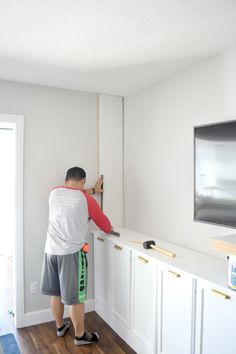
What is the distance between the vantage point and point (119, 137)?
352 cm

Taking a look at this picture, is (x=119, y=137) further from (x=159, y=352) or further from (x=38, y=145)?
(x=159, y=352)

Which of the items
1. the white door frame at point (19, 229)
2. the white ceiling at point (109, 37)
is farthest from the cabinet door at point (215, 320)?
the white door frame at point (19, 229)

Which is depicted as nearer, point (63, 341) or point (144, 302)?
point (144, 302)

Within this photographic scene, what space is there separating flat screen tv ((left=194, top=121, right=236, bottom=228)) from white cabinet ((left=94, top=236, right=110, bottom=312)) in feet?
3.93

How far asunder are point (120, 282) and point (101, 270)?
0.43 meters

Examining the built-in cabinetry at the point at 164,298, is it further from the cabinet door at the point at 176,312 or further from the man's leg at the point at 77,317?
the man's leg at the point at 77,317

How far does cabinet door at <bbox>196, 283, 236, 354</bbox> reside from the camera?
1.63m

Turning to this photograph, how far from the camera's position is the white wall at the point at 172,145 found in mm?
2277

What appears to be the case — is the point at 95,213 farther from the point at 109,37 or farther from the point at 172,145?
the point at 109,37

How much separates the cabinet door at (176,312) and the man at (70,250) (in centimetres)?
80

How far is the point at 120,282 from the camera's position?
2.78m

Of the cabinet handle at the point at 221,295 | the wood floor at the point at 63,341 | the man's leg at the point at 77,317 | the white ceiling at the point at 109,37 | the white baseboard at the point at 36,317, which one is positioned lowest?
the wood floor at the point at 63,341

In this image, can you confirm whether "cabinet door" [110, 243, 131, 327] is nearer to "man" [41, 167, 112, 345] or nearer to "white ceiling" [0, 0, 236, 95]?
"man" [41, 167, 112, 345]

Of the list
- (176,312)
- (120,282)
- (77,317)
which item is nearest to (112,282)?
(120,282)
